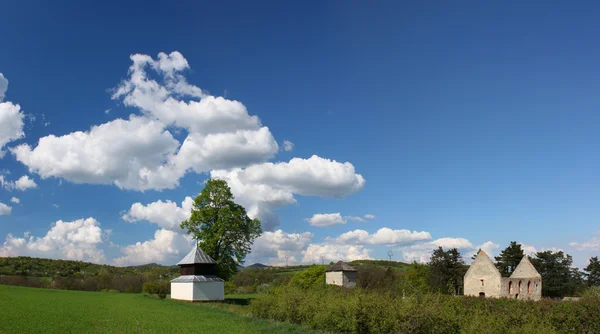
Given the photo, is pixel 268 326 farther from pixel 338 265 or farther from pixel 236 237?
pixel 338 265

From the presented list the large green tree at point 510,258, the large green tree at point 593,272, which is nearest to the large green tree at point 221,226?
the large green tree at point 510,258

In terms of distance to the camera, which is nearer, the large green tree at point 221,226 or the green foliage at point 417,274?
the large green tree at point 221,226

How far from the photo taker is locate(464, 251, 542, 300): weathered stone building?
139 ft

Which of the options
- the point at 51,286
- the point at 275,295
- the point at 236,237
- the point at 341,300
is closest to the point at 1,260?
the point at 51,286

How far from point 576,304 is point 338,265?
38.6 m

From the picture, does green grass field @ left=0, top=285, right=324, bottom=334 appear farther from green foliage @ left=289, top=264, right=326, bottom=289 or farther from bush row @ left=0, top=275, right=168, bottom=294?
bush row @ left=0, top=275, right=168, bottom=294

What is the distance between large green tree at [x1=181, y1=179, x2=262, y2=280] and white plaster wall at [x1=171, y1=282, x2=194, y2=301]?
3.61 metres

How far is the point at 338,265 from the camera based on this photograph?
182 feet

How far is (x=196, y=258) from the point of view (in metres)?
42.0

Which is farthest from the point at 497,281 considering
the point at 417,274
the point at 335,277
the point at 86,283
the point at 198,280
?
the point at 86,283

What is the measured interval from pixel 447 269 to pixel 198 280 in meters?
29.0

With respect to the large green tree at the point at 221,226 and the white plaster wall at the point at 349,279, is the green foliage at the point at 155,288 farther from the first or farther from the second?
the white plaster wall at the point at 349,279

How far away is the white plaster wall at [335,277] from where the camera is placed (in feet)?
176

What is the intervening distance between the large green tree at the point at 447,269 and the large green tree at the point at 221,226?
21.6 metres
